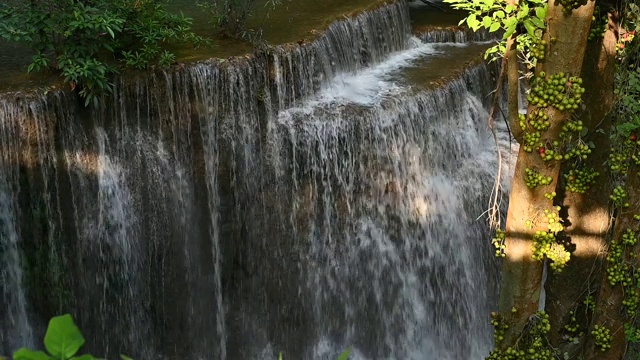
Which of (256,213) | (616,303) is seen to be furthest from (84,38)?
(616,303)

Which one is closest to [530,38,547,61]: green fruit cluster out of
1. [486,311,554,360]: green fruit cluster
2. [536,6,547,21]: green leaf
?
[536,6,547,21]: green leaf

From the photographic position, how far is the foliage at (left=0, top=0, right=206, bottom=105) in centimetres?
674

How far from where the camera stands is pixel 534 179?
172 inches

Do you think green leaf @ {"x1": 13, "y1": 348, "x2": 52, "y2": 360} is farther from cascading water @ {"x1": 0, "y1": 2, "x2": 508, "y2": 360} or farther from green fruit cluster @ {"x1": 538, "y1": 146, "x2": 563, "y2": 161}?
cascading water @ {"x1": 0, "y1": 2, "x2": 508, "y2": 360}

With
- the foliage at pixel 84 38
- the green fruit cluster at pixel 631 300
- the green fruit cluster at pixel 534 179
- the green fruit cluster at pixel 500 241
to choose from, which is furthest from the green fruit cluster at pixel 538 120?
the foliage at pixel 84 38

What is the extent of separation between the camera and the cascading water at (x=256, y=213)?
704 centimetres

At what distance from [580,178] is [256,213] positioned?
3.86 meters

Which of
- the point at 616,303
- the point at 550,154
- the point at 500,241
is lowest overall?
the point at 616,303

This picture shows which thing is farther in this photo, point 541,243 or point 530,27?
point 541,243

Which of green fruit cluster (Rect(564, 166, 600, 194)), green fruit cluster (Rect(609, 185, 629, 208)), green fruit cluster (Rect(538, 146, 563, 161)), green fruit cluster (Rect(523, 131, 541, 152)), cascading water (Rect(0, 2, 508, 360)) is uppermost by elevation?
green fruit cluster (Rect(523, 131, 541, 152))

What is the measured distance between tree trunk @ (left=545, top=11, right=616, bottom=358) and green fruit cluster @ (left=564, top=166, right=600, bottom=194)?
0.13 feet

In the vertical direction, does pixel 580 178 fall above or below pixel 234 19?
below

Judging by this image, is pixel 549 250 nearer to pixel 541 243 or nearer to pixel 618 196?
pixel 541 243

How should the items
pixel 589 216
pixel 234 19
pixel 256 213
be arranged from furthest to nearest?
pixel 234 19
pixel 256 213
pixel 589 216
